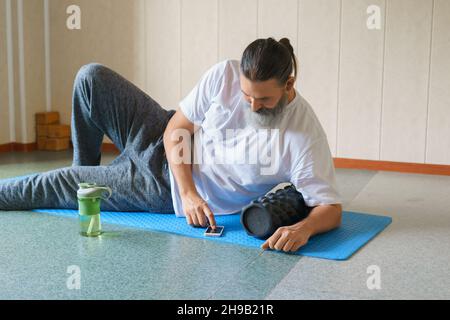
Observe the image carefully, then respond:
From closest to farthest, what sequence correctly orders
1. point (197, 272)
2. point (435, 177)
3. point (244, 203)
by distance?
Result: point (197, 272)
point (244, 203)
point (435, 177)

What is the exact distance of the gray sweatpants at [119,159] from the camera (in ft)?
7.38

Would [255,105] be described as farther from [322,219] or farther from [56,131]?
[56,131]

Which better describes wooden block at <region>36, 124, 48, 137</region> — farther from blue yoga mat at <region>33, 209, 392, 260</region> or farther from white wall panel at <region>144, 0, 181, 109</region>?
blue yoga mat at <region>33, 209, 392, 260</region>

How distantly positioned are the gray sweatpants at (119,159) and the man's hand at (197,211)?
0.17 metres

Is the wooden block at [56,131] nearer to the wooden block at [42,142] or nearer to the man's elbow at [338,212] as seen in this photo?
the wooden block at [42,142]

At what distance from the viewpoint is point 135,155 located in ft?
7.47

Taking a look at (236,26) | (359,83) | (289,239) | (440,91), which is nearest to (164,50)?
(236,26)

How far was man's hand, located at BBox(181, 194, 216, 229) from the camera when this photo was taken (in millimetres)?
2059

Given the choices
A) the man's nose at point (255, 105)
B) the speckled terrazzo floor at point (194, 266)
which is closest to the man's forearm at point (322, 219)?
the speckled terrazzo floor at point (194, 266)

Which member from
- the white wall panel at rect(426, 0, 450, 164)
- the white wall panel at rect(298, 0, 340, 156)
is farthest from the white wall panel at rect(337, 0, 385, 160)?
the white wall panel at rect(426, 0, 450, 164)

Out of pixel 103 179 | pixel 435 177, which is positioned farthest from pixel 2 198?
pixel 435 177

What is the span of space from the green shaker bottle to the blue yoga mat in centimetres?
17
